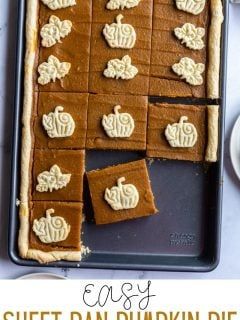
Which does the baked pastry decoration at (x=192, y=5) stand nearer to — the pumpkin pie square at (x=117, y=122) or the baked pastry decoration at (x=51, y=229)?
the pumpkin pie square at (x=117, y=122)

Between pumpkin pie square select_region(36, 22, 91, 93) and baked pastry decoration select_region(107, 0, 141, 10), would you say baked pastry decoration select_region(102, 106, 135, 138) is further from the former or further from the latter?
baked pastry decoration select_region(107, 0, 141, 10)

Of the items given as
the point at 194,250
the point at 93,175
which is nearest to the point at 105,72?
the point at 93,175

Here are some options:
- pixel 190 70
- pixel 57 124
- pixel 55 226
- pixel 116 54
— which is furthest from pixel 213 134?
pixel 55 226

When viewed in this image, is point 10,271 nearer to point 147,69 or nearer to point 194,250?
point 194,250

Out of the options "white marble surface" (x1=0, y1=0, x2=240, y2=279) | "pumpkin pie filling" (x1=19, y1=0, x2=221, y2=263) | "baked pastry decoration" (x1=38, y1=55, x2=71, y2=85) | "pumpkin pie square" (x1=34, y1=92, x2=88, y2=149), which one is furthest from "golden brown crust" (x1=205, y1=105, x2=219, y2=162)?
"baked pastry decoration" (x1=38, y1=55, x2=71, y2=85)

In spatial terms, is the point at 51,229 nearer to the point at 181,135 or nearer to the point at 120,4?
the point at 181,135

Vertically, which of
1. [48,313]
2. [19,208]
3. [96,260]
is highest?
[19,208]
